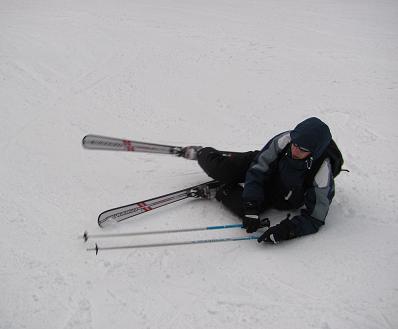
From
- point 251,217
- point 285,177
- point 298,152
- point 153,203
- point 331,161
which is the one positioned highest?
point 298,152

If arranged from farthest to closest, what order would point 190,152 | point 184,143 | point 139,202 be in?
point 184,143 → point 190,152 → point 139,202

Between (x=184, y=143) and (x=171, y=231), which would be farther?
(x=184, y=143)

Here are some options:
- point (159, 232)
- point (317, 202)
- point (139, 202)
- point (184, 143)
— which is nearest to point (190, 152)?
point (139, 202)

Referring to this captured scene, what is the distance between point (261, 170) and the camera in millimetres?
3914

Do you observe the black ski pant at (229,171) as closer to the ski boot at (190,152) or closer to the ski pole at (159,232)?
the ski boot at (190,152)

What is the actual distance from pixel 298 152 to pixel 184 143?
2.35 meters

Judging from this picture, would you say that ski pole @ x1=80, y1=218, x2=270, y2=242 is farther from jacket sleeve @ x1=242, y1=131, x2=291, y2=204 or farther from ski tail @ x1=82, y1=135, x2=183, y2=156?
ski tail @ x1=82, y1=135, x2=183, y2=156

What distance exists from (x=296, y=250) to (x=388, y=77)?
4560 millimetres

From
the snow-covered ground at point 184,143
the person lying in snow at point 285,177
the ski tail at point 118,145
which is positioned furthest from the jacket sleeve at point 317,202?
the ski tail at point 118,145

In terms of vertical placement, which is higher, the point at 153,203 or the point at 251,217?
the point at 251,217

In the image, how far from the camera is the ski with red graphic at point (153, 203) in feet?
12.8

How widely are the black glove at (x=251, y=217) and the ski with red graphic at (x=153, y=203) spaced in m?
0.64

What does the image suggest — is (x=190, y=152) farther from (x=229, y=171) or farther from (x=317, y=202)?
(x=317, y=202)

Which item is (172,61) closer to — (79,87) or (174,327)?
(79,87)
